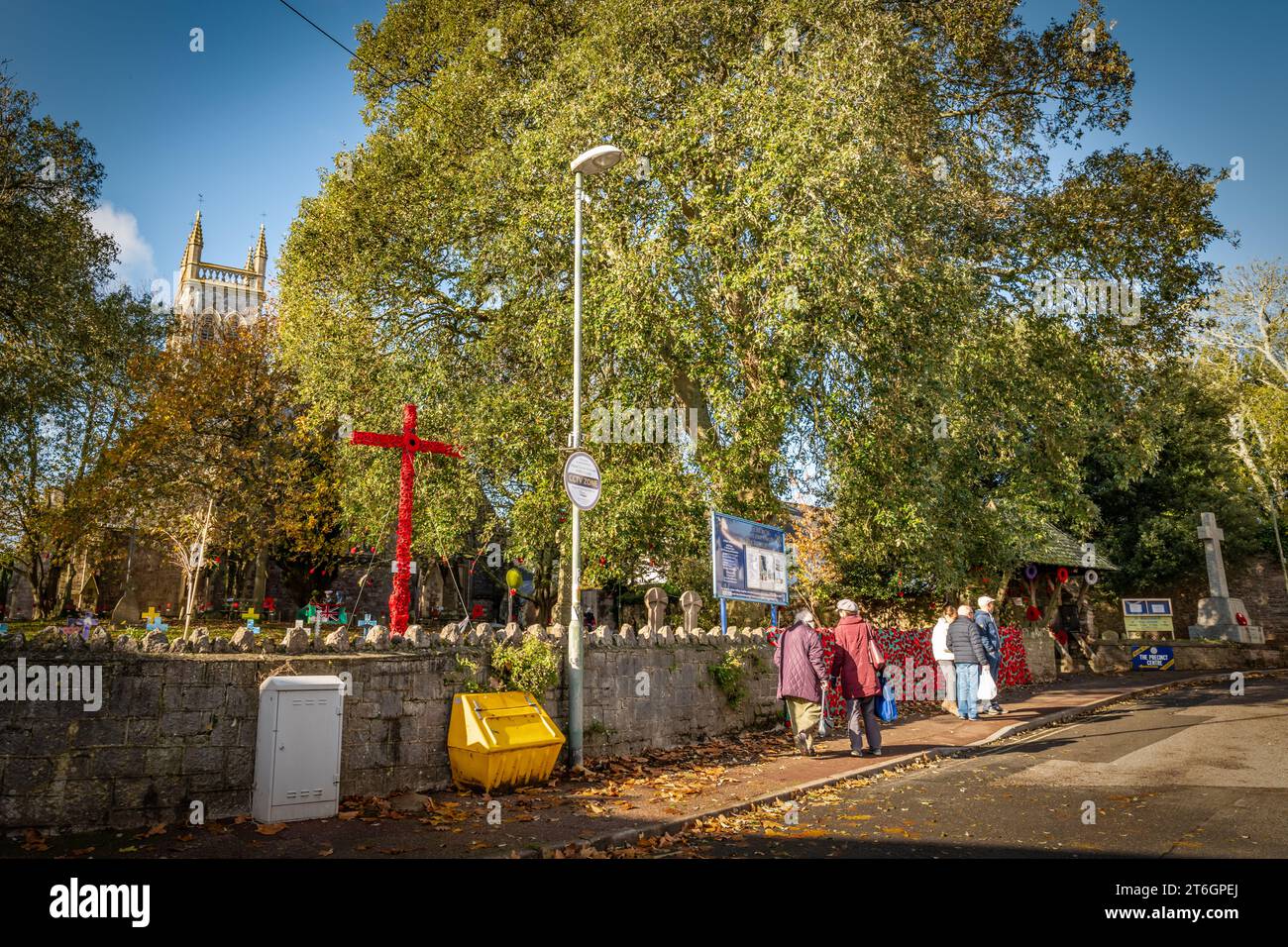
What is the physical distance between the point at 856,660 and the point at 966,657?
426 centimetres

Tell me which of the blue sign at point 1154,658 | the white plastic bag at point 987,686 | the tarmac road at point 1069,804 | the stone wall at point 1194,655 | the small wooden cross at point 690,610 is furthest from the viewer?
the stone wall at point 1194,655

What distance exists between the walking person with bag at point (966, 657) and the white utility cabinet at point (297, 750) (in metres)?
11.1

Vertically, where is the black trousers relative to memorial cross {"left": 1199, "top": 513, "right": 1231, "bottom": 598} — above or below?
below

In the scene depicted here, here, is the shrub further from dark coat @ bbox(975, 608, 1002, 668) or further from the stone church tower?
the stone church tower

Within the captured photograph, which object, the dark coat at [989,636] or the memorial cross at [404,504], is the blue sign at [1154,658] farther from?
the memorial cross at [404,504]

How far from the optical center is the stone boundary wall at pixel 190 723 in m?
6.07

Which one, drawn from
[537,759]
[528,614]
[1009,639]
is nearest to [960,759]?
[537,759]

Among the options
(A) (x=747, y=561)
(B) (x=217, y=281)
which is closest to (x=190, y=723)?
(A) (x=747, y=561)

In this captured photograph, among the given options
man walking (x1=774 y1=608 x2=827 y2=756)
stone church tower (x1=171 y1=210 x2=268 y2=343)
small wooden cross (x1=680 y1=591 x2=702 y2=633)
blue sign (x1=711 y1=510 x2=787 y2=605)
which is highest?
stone church tower (x1=171 y1=210 x2=268 y2=343)

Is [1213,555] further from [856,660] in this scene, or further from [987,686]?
Answer: [856,660]

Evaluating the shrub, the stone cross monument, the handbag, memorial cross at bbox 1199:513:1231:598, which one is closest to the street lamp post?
the shrub

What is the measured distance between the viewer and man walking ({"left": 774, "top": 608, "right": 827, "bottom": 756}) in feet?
35.8

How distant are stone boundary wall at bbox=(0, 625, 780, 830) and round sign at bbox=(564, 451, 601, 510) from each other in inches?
64.9

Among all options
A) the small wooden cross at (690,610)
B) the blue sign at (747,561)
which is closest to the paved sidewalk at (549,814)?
the small wooden cross at (690,610)
